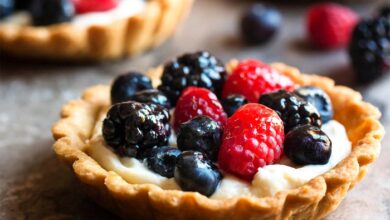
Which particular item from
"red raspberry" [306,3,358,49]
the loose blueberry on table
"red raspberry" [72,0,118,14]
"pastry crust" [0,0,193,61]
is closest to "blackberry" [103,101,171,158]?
the loose blueberry on table

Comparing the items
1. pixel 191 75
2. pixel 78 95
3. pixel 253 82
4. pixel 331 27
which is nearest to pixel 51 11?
pixel 78 95

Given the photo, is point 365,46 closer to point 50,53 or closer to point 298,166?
point 298,166

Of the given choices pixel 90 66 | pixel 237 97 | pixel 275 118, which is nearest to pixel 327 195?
pixel 275 118

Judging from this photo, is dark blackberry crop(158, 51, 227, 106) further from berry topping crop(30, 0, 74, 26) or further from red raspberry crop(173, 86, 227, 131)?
berry topping crop(30, 0, 74, 26)

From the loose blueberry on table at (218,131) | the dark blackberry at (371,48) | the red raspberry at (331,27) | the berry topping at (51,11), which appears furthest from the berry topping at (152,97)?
the red raspberry at (331,27)

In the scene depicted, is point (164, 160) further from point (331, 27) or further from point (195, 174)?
point (331, 27)

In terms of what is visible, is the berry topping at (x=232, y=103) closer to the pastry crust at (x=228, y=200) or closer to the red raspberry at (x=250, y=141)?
the red raspberry at (x=250, y=141)
